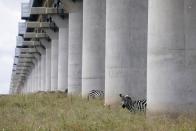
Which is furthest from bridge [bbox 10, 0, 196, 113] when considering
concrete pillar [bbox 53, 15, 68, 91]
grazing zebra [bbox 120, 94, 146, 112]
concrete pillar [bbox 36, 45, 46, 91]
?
concrete pillar [bbox 36, 45, 46, 91]

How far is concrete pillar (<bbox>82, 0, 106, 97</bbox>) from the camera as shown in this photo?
30.2 meters

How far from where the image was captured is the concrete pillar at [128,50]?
22.9 meters

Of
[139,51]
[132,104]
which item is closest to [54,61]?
[139,51]

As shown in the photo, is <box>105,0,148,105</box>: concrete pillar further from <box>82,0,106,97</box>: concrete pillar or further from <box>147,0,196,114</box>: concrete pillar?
<box>82,0,106,97</box>: concrete pillar

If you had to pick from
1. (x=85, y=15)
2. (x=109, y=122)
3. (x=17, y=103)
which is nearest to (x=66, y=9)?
(x=85, y=15)

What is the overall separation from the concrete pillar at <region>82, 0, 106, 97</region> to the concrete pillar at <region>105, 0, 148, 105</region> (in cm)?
653

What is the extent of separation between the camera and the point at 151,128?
1287 centimetres

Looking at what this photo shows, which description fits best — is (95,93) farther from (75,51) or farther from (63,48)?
(63,48)

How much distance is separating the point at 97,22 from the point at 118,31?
22.9 ft

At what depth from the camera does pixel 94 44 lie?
99.4ft

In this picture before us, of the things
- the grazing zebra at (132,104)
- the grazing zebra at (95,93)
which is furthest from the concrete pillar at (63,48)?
the grazing zebra at (132,104)

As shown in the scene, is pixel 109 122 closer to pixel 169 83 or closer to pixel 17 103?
pixel 169 83

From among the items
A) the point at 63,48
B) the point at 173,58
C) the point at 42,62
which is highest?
the point at 63,48

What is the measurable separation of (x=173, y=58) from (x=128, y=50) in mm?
6990
